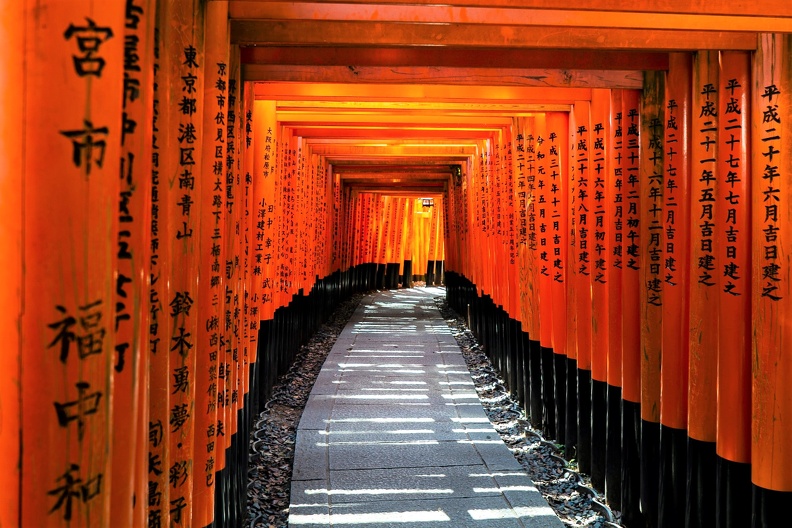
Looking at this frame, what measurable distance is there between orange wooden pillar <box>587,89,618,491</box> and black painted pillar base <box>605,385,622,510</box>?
0.10 metres

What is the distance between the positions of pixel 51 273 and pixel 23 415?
12.1 inches

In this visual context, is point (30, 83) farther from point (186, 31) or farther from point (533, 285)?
point (533, 285)

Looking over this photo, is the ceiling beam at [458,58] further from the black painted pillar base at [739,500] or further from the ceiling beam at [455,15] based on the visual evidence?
the black painted pillar base at [739,500]

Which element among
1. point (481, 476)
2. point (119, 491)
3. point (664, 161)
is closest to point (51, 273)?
point (119, 491)

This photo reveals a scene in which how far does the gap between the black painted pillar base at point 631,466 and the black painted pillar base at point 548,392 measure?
1.63 meters

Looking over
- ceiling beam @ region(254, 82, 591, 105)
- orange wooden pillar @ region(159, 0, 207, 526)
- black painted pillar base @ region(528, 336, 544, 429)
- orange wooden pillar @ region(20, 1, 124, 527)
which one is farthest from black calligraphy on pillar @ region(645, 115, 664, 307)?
orange wooden pillar @ region(20, 1, 124, 527)

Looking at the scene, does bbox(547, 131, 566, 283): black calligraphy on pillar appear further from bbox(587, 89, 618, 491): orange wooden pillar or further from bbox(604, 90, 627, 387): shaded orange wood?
bbox(604, 90, 627, 387): shaded orange wood

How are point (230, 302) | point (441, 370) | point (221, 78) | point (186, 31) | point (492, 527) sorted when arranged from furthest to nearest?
point (441, 370)
point (492, 527)
point (230, 302)
point (221, 78)
point (186, 31)

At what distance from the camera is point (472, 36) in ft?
10.4

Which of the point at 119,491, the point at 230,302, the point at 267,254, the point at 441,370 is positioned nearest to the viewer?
the point at 119,491

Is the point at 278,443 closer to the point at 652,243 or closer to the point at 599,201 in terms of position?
the point at 599,201

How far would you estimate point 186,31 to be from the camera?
2.53 metres

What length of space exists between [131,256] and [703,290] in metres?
2.85

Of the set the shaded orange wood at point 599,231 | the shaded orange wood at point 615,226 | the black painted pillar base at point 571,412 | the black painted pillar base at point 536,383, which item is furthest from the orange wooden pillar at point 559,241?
the shaded orange wood at point 615,226
